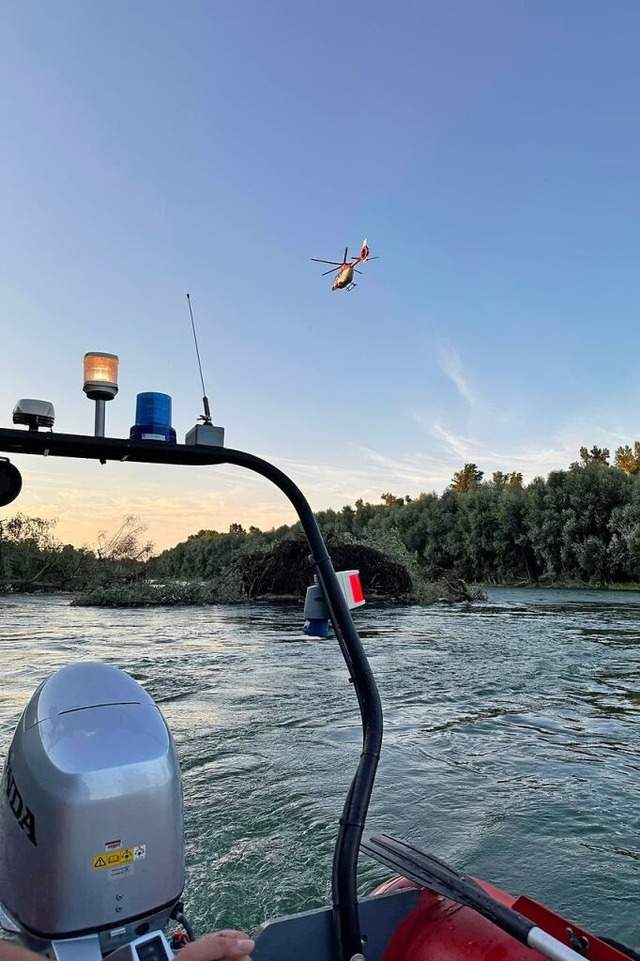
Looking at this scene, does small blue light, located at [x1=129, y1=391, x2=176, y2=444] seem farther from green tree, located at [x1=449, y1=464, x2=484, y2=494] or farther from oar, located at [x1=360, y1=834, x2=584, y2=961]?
green tree, located at [x1=449, y1=464, x2=484, y2=494]

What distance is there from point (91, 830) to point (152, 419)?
3.19 feet

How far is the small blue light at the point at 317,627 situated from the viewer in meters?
1.70

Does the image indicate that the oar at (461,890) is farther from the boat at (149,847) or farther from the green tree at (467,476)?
the green tree at (467,476)

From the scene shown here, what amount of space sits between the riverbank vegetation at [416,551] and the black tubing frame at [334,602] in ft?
14.2

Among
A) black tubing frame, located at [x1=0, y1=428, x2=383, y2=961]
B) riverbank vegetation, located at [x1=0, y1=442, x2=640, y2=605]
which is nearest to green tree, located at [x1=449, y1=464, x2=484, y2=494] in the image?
riverbank vegetation, located at [x1=0, y1=442, x2=640, y2=605]

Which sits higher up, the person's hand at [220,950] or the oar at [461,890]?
the person's hand at [220,950]

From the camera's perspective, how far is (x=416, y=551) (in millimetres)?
44906

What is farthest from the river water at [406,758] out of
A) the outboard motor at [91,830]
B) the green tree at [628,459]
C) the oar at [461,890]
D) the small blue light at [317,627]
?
the green tree at [628,459]

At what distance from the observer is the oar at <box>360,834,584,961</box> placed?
1.25 meters

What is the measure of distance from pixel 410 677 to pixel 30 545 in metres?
24.7

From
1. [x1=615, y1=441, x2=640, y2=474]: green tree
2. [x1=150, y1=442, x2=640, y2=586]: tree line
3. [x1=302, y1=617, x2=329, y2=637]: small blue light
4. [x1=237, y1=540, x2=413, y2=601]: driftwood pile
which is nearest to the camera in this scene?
[x1=302, y1=617, x2=329, y2=637]: small blue light

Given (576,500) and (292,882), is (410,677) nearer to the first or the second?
(292,882)

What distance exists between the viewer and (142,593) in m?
18.6

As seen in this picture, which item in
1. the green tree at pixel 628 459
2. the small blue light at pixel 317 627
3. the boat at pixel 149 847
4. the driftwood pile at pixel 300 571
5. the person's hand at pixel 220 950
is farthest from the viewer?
the green tree at pixel 628 459
